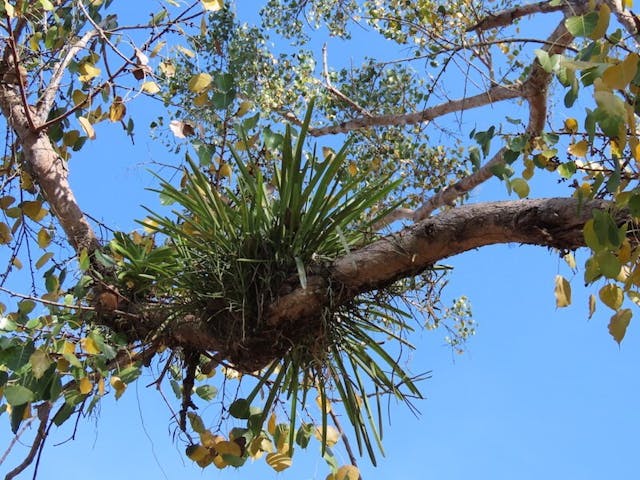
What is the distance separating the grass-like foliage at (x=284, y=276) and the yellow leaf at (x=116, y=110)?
35 centimetres

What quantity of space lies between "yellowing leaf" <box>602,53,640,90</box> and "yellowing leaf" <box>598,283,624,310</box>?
472 mm

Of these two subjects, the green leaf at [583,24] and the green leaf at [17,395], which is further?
the green leaf at [17,395]

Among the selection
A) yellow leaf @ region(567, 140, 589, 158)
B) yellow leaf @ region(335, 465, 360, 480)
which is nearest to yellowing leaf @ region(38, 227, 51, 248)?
yellow leaf @ region(335, 465, 360, 480)

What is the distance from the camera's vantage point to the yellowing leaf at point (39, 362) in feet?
5.98

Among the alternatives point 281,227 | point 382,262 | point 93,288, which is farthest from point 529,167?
point 93,288

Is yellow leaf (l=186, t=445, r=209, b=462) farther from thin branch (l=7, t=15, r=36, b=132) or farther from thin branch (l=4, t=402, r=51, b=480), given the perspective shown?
thin branch (l=7, t=15, r=36, b=132)

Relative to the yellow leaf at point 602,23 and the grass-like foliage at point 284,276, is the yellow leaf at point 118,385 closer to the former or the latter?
the grass-like foliage at point 284,276

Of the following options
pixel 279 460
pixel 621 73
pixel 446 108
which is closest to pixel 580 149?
pixel 621 73

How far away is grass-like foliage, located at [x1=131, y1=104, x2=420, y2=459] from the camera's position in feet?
6.28

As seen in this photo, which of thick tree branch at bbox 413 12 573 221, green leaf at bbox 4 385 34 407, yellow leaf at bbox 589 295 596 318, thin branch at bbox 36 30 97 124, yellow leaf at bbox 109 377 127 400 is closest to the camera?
yellow leaf at bbox 589 295 596 318

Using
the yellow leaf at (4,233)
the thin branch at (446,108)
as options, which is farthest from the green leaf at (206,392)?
the thin branch at (446,108)

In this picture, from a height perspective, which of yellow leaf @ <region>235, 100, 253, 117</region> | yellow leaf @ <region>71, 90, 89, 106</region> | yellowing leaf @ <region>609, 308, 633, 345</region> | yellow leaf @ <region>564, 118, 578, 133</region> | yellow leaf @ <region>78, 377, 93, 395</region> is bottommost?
yellowing leaf @ <region>609, 308, 633, 345</region>

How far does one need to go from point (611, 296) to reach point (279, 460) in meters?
0.99

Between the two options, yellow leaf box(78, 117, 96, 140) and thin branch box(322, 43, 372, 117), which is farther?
thin branch box(322, 43, 372, 117)
